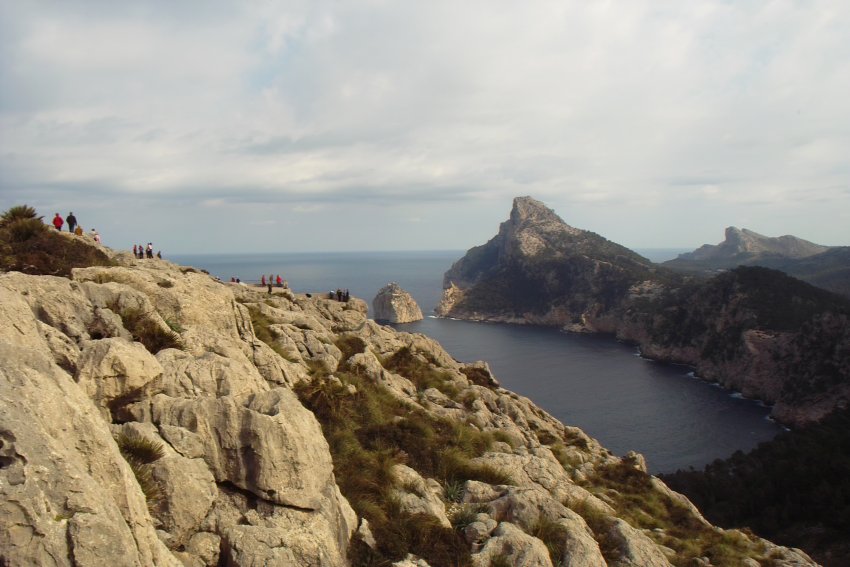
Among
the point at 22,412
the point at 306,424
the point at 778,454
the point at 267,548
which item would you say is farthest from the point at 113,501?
the point at 778,454

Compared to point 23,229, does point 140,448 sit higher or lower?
lower

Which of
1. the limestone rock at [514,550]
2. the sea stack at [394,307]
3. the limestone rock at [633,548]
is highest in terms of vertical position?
the limestone rock at [514,550]

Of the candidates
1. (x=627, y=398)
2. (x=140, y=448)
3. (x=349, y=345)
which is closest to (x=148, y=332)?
(x=140, y=448)

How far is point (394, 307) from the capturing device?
15875 centimetres

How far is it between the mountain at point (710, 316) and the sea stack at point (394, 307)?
23.0m

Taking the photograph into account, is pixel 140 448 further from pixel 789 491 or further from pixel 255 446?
pixel 789 491

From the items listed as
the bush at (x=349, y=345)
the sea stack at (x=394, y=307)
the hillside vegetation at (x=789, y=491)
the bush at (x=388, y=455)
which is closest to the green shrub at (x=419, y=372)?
the bush at (x=349, y=345)

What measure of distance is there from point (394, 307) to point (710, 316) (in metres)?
85.2

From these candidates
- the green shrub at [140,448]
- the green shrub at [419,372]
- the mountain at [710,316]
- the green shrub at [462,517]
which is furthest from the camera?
the mountain at [710,316]

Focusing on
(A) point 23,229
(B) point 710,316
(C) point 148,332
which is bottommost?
(B) point 710,316

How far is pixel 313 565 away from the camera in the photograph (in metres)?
8.35

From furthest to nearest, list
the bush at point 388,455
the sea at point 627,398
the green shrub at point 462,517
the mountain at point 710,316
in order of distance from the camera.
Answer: the mountain at point 710,316 < the sea at point 627,398 < the green shrub at point 462,517 < the bush at point 388,455

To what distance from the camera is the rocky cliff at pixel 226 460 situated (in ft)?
18.9

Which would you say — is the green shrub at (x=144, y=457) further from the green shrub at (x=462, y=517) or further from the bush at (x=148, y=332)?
the green shrub at (x=462, y=517)
